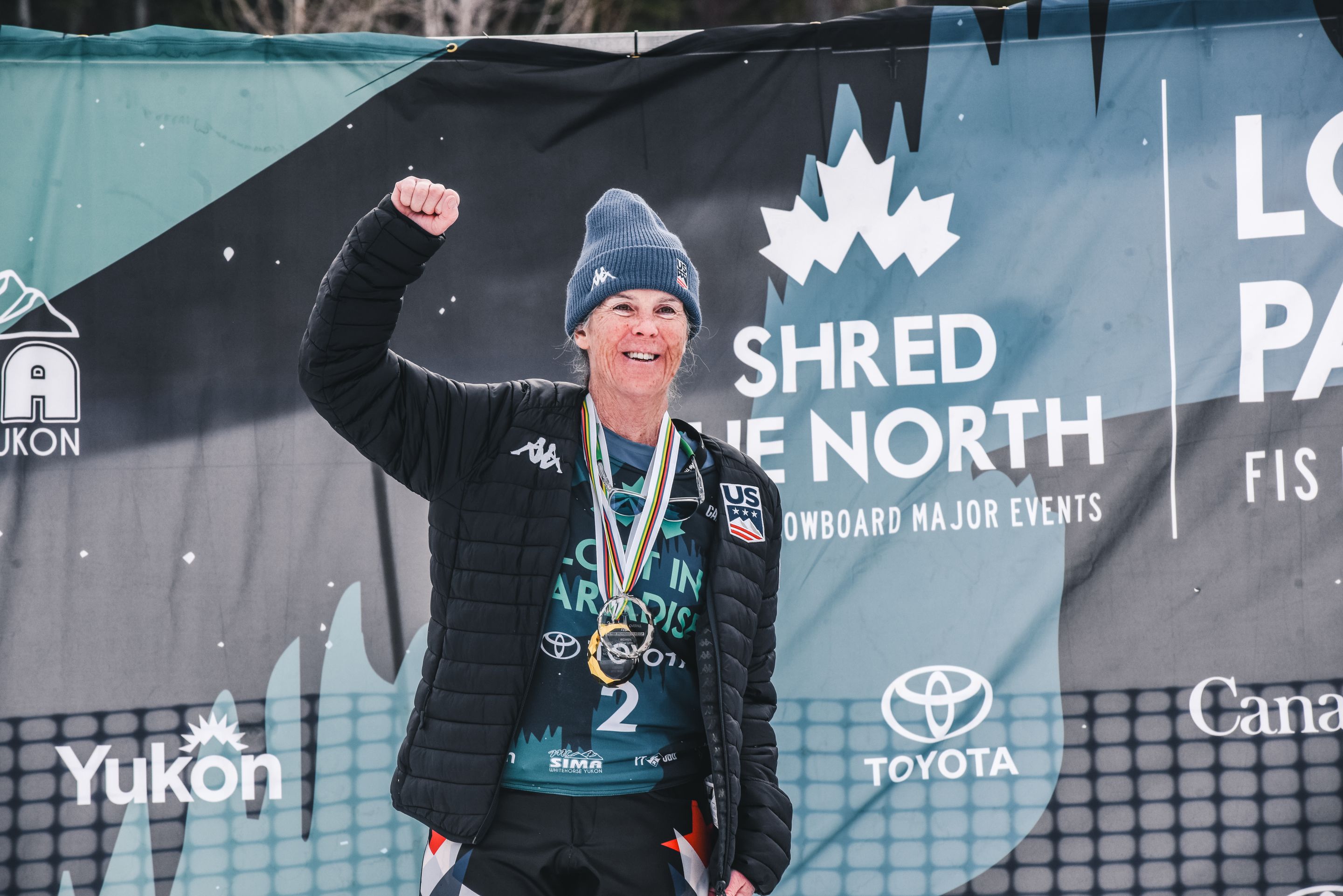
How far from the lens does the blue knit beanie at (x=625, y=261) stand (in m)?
1.92

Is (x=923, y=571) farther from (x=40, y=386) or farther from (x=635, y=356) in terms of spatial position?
(x=40, y=386)

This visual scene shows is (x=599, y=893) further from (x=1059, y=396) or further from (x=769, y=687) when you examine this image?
(x=1059, y=396)

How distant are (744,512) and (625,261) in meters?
0.51

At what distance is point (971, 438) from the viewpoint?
117 inches

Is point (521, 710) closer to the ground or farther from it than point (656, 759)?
farther from it

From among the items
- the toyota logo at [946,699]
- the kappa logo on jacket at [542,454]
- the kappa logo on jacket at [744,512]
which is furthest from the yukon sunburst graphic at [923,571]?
the kappa logo on jacket at [542,454]

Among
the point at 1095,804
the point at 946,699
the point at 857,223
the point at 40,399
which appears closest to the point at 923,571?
the point at 946,699

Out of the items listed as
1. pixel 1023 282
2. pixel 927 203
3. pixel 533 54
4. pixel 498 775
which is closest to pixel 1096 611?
pixel 1023 282

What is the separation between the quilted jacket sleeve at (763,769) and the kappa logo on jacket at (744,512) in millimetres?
62

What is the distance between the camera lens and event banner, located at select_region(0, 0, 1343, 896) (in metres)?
2.95

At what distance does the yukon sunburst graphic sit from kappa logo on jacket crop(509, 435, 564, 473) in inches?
47.7

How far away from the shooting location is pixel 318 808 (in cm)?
292

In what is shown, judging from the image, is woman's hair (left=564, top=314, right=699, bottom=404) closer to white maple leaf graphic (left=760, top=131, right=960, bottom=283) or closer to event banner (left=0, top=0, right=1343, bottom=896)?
event banner (left=0, top=0, right=1343, bottom=896)

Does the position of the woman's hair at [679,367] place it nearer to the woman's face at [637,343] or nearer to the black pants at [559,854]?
the woman's face at [637,343]
